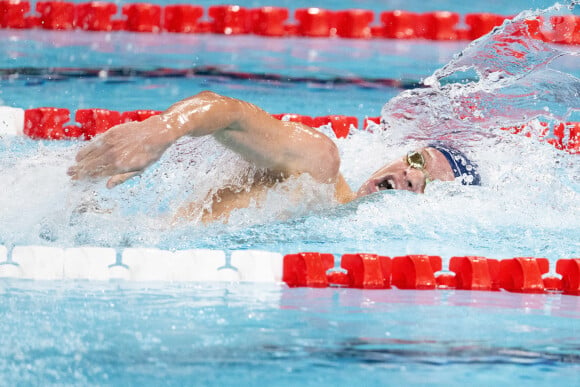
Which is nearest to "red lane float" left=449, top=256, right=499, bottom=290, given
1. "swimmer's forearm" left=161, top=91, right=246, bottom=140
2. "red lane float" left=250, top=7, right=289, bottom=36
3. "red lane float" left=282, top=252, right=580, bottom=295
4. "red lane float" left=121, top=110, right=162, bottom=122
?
"red lane float" left=282, top=252, right=580, bottom=295

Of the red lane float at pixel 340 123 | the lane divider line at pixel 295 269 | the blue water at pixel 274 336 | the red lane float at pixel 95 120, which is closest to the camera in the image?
the blue water at pixel 274 336

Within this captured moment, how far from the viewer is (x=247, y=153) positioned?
8.45 ft

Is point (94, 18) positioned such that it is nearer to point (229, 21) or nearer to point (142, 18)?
point (142, 18)

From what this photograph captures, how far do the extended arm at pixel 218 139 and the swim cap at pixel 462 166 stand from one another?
22.0 inches

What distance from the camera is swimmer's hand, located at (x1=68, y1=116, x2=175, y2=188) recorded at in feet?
6.72

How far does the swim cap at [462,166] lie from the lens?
10.3 ft

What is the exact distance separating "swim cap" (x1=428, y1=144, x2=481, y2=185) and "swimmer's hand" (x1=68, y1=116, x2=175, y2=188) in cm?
132

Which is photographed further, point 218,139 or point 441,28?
point 441,28

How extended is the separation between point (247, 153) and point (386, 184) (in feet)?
2.23

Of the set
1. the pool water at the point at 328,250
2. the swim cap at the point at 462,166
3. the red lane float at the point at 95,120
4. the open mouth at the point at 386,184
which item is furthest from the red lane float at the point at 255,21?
the open mouth at the point at 386,184

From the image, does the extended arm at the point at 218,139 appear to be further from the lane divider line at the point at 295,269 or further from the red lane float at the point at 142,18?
the red lane float at the point at 142,18

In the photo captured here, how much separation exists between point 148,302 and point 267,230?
0.67 metres

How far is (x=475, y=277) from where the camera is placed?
8.79 feet

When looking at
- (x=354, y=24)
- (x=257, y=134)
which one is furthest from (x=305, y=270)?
(x=354, y=24)
